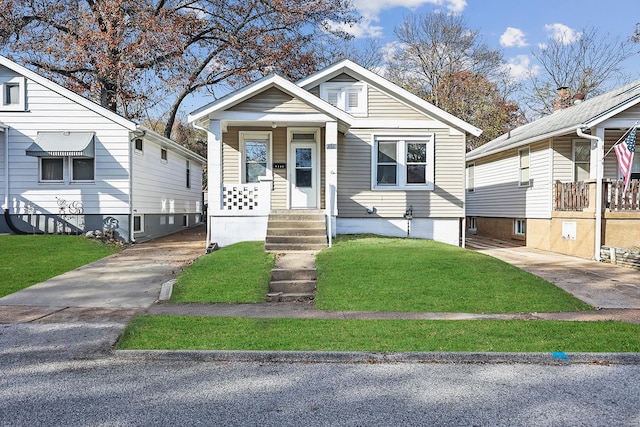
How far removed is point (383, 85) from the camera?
15.1 meters

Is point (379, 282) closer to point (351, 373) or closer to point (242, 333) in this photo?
point (242, 333)

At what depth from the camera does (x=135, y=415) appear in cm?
399

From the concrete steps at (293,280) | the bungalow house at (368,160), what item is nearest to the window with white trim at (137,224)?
the bungalow house at (368,160)

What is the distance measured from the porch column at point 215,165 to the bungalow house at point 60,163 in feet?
13.5

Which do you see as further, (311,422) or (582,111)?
(582,111)

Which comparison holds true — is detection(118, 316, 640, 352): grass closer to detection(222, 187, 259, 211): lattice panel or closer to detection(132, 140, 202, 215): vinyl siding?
detection(222, 187, 259, 211): lattice panel

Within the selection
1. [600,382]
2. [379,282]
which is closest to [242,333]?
[379,282]

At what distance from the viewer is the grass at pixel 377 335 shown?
19.1 ft

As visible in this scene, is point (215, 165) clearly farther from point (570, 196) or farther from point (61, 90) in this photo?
point (570, 196)

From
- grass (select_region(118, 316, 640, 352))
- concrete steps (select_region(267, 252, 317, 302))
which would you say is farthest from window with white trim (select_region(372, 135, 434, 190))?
grass (select_region(118, 316, 640, 352))

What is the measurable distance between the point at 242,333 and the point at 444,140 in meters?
11.0

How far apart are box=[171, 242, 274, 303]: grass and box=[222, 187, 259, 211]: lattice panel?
1.98m

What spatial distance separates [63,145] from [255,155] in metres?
5.95

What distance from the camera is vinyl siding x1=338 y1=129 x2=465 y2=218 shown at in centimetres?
1512
